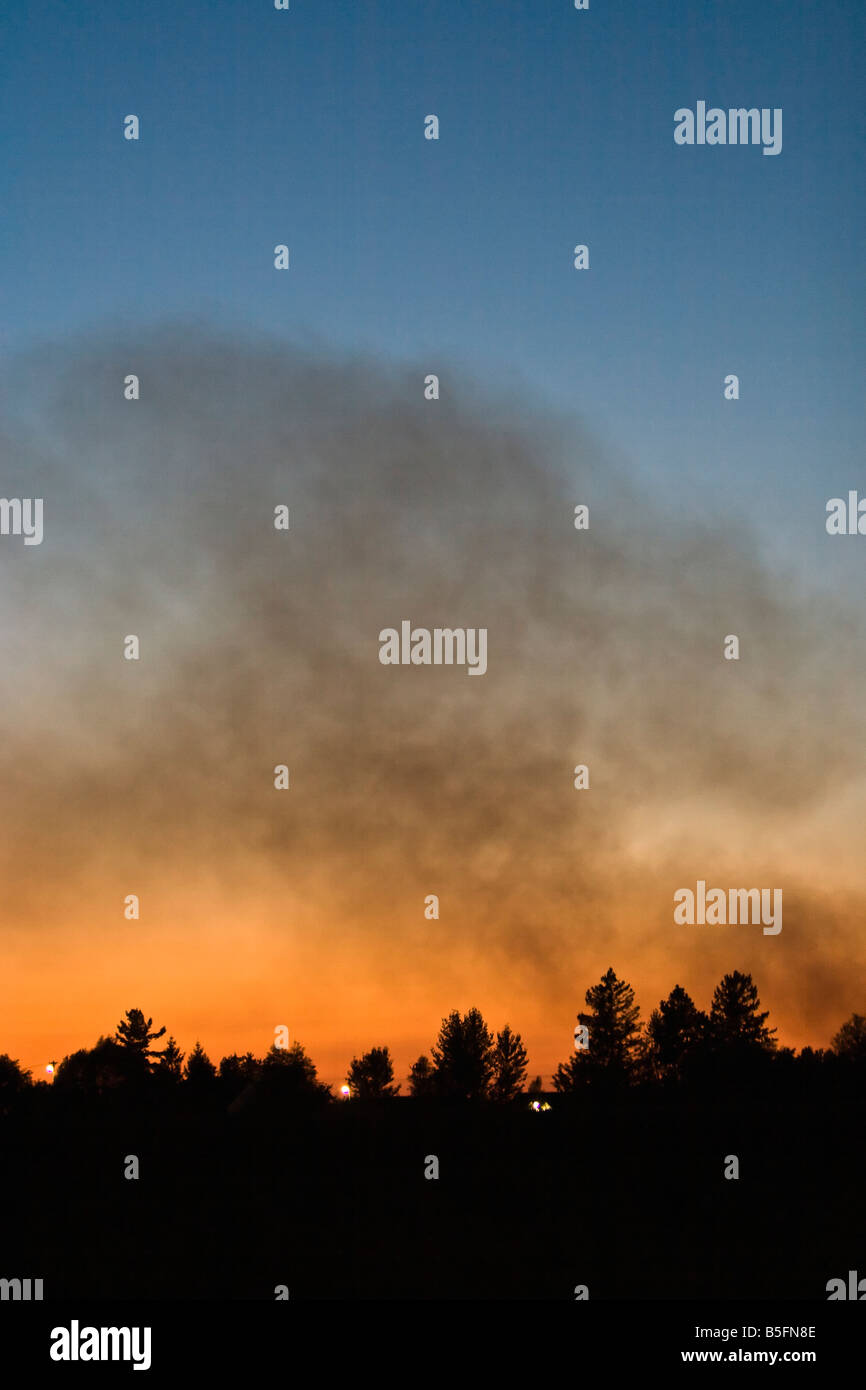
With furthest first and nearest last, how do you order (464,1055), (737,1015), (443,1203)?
1. (464,1055)
2. (737,1015)
3. (443,1203)

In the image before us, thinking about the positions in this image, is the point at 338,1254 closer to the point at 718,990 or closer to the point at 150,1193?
the point at 150,1193

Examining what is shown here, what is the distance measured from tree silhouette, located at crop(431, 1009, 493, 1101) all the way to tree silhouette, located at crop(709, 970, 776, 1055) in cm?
3494

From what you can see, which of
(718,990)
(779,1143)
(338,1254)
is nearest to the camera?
(338,1254)

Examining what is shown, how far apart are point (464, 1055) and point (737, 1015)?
138ft

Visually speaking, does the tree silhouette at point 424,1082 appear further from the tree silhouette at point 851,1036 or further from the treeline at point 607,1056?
the tree silhouette at point 851,1036

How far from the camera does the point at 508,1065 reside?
179375mm

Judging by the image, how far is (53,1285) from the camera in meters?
43.0

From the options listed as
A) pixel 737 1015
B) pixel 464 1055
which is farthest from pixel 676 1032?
pixel 464 1055

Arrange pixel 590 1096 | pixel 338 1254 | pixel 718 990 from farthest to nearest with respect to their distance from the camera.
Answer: pixel 718 990
pixel 590 1096
pixel 338 1254

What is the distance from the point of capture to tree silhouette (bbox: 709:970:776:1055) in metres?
149

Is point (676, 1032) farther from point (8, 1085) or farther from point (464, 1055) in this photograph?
point (8, 1085)
